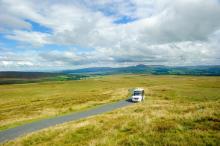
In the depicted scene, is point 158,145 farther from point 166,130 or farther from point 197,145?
point 166,130

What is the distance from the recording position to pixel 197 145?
10.8m

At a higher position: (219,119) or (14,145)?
(219,119)

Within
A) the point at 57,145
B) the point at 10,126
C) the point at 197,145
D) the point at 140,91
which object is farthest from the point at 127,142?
the point at 140,91

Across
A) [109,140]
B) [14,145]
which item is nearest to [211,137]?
[109,140]

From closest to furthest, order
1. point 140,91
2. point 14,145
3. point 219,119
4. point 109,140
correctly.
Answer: point 109,140, point 219,119, point 14,145, point 140,91

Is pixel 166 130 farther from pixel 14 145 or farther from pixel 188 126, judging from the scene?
pixel 14 145

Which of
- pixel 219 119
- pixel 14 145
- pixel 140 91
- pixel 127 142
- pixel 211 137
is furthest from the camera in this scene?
pixel 140 91

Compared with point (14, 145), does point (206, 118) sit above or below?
above

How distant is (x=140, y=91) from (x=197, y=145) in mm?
45622

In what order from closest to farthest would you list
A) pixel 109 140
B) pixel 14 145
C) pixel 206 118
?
pixel 109 140 < pixel 206 118 < pixel 14 145

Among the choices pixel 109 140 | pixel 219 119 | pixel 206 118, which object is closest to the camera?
pixel 109 140

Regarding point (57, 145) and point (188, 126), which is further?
point (57, 145)

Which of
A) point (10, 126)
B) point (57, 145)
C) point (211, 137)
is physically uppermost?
point (211, 137)

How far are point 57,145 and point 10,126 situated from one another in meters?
18.7
